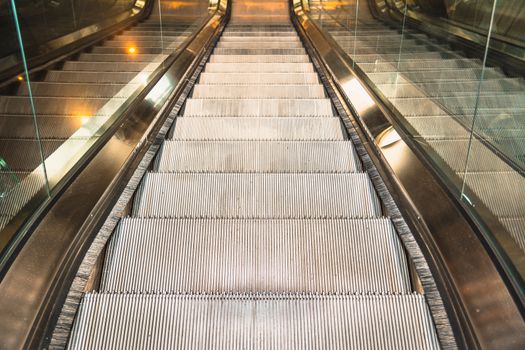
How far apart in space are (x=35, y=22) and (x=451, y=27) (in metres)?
2.80

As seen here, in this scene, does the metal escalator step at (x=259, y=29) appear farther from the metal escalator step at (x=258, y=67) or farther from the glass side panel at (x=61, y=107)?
the glass side panel at (x=61, y=107)

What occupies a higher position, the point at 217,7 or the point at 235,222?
the point at 217,7

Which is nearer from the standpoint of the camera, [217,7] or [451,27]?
[451,27]

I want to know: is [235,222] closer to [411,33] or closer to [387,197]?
[387,197]

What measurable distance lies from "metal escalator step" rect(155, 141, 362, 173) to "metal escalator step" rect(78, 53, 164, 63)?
183cm

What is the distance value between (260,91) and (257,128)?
1158 mm

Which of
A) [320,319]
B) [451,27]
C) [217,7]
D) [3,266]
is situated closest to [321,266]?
[320,319]

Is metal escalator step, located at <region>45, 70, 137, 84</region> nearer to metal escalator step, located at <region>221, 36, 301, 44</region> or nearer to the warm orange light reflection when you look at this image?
the warm orange light reflection

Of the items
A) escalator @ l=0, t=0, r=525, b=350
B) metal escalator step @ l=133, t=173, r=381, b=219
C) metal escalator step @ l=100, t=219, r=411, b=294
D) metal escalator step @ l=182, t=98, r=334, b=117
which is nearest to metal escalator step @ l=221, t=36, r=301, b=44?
metal escalator step @ l=182, t=98, r=334, b=117

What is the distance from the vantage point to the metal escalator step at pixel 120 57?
15.5ft

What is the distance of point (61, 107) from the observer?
2.78 m

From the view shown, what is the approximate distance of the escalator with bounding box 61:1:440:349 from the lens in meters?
1.58

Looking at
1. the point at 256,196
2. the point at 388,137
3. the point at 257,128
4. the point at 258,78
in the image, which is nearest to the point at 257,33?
the point at 258,78

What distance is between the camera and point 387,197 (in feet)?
7.82
